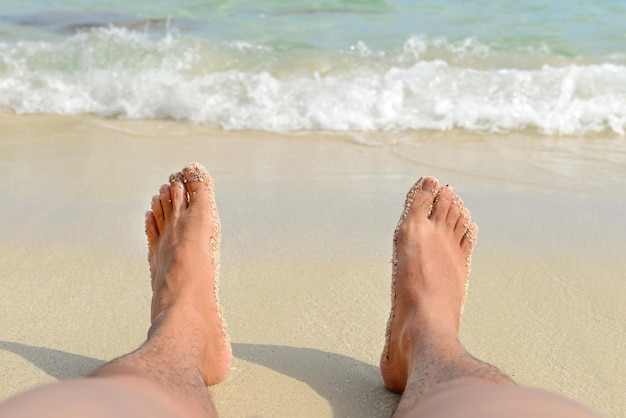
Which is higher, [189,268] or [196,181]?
[196,181]

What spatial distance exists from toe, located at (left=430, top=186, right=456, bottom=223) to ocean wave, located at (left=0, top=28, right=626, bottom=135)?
197 cm

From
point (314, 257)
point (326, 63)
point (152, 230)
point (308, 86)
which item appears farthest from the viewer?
point (326, 63)

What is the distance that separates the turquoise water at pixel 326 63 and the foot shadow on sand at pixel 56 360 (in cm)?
253

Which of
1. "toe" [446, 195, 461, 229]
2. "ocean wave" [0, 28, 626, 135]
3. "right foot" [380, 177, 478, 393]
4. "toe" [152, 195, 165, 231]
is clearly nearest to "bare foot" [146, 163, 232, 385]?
"toe" [152, 195, 165, 231]

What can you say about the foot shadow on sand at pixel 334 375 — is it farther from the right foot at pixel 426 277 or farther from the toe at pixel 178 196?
the toe at pixel 178 196

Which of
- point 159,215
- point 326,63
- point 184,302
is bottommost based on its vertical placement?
point 184,302

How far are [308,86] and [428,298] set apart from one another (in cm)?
319

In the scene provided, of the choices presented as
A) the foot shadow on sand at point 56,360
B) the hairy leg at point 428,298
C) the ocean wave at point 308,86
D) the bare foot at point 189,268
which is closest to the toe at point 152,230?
the bare foot at point 189,268

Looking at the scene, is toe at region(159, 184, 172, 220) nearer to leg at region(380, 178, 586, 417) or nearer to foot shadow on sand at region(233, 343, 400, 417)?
foot shadow on sand at region(233, 343, 400, 417)

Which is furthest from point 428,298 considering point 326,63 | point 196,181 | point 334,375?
point 326,63

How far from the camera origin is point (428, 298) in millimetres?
2133

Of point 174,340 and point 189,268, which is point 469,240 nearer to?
point 189,268

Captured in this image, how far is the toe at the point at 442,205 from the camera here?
2457 mm

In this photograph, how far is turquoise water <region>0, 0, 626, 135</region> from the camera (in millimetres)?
4641
